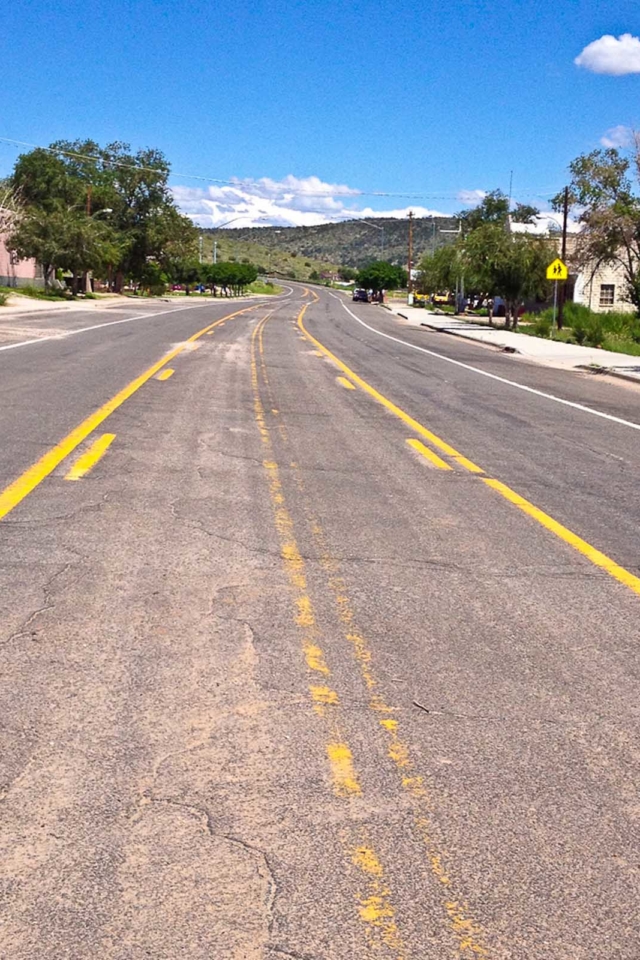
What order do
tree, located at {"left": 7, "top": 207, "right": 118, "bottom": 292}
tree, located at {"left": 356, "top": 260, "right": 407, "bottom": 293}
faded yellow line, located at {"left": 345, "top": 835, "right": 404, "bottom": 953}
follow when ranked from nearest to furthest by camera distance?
faded yellow line, located at {"left": 345, "top": 835, "right": 404, "bottom": 953}
tree, located at {"left": 7, "top": 207, "right": 118, "bottom": 292}
tree, located at {"left": 356, "top": 260, "right": 407, "bottom": 293}

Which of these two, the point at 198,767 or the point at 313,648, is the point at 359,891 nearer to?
the point at 198,767

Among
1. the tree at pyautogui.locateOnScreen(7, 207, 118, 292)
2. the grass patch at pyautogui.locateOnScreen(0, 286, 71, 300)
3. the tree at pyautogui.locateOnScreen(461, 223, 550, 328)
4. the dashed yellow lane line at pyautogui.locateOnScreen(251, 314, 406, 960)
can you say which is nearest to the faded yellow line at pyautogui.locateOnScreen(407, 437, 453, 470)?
the dashed yellow lane line at pyautogui.locateOnScreen(251, 314, 406, 960)

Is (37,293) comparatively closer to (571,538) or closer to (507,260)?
(507,260)

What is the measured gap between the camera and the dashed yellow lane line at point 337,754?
117 inches

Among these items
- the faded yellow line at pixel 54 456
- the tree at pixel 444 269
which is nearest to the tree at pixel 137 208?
the tree at pixel 444 269

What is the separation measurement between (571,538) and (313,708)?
3791 millimetres

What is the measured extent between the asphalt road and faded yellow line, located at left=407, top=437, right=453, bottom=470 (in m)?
0.20

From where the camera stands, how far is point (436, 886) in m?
3.17

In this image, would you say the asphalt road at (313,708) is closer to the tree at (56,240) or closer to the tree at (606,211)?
the tree at (606,211)

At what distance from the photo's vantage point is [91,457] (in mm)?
9859

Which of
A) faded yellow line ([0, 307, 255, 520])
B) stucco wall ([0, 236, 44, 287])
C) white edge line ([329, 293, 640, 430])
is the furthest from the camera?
stucco wall ([0, 236, 44, 287])

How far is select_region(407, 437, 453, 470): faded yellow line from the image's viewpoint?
10602mm

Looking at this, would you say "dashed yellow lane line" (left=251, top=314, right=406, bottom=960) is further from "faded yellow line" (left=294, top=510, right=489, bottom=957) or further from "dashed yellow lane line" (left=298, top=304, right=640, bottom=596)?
"dashed yellow lane line" (left=298, top=304, right=640, bottom=596)

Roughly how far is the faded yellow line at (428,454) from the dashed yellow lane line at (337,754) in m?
2.90
